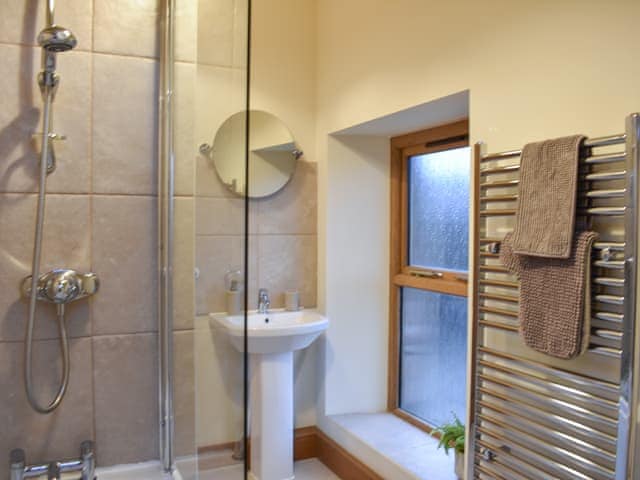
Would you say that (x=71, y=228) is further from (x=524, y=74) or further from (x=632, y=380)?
(x=632, y=380)

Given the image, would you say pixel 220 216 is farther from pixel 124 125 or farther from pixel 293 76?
pixel 293 76

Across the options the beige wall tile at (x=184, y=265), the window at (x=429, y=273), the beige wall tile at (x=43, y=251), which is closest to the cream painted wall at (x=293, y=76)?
the window at (x=429, y=273)

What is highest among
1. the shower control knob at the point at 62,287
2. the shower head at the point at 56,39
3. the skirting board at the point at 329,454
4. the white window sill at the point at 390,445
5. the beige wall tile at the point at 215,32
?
the shower head at the point at 56,39

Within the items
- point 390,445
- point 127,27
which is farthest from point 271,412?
point 127,27

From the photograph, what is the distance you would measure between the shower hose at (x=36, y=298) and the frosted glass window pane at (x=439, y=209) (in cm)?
165

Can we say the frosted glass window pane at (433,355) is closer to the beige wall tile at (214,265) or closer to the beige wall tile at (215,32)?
the beige wall tile at (214,265)

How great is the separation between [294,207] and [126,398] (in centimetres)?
124

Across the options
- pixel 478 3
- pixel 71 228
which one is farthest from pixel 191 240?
pixel 478 3

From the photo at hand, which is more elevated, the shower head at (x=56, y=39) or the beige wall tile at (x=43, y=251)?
the shower head at (x=56, y=39)

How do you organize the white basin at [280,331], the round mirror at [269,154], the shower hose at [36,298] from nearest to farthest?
the shower hose at [36,298] → the white basin at [280,331] → the round mirror at [269,154]

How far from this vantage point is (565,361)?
1444mm

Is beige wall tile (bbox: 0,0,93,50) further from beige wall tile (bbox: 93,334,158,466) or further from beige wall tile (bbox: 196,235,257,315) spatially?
beige wall tile (bbox: 93,334,158,466)

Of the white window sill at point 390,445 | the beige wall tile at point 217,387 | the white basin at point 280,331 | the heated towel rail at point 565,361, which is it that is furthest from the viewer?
the white basin at point 280,331

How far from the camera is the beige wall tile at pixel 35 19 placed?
1897mm
